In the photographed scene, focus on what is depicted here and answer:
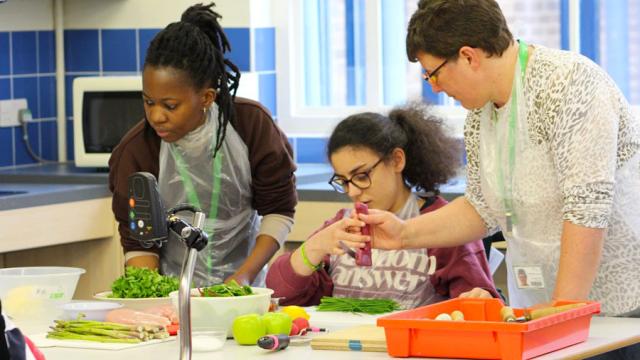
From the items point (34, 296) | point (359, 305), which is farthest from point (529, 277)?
point (34, 296)

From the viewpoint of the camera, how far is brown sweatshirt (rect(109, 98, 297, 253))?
308cm

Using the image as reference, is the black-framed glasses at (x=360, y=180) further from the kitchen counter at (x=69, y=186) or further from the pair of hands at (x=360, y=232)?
the kitchen counter at (x=69, y=186)

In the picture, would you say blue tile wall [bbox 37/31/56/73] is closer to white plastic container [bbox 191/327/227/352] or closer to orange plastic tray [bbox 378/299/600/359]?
white plastic container [bbox 191/327/227/352]

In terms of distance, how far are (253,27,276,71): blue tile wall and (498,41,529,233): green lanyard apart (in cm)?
231

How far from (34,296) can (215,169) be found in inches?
26.0

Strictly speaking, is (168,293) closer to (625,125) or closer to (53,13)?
(625,125)

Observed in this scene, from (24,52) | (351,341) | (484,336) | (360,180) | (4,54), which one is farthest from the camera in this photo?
(24,52)

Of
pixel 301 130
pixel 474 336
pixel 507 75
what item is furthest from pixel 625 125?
pixel 301 130

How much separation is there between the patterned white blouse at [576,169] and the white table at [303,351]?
0.13 meters

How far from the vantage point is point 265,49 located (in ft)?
15.8

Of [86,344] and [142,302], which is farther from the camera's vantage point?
[142,302]

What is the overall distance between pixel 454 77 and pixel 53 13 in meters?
2.85

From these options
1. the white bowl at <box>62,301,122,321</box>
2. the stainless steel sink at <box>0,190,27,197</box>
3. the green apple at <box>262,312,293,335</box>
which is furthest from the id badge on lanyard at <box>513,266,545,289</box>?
the stainless steel sink at <box>0,190,27,197</box>

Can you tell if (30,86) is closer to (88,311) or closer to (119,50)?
(119,50)
